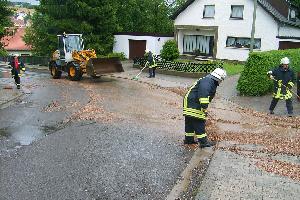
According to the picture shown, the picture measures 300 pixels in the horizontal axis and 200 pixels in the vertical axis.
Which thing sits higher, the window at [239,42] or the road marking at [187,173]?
the window at [239,42]

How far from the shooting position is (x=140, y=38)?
1428 inches

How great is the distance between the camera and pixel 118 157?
867 centimetres

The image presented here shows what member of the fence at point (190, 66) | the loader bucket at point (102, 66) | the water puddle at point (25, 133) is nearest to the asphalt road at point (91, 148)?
the water puddle at point (25, 133)

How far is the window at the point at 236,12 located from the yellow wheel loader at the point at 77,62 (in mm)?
14237

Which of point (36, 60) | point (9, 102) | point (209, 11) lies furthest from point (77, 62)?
point (36, 60)

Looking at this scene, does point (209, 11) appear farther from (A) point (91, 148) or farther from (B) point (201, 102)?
(A) point (91, 148)

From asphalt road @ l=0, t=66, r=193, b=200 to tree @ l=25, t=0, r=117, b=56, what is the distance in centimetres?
1850

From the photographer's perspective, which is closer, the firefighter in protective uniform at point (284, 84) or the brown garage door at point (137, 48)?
the firefighter in protective uniform at point (284, 84)

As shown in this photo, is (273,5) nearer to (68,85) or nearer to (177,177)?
(68,85)

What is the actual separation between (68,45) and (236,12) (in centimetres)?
1585

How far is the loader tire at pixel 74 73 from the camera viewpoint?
23156 mm

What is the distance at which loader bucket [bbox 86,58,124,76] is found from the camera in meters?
22.0

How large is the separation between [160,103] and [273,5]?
2211 cm

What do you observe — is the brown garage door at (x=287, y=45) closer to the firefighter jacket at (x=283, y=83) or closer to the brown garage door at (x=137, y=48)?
the brown garage door at (x=137, y=48)
